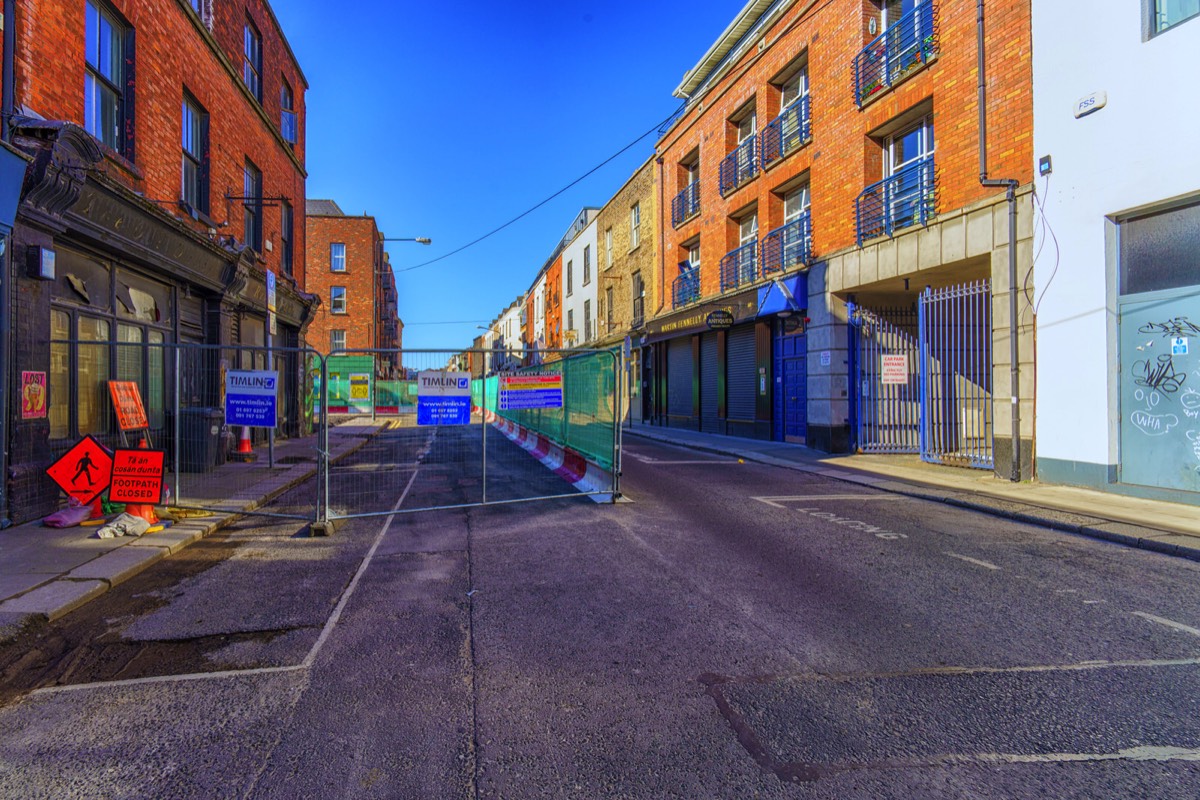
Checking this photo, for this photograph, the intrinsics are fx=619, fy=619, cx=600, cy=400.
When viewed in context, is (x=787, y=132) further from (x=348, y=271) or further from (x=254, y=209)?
(x=348, y=271)

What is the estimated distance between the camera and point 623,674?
11.5 ft

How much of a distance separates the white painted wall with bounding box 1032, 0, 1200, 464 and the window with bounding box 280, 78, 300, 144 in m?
18.4

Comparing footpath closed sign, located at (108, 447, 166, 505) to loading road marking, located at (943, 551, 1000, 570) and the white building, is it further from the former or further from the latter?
the white building

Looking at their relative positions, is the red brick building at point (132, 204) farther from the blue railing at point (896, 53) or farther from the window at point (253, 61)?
the blue railing at point (896, 53)

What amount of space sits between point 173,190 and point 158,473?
6.34 metres

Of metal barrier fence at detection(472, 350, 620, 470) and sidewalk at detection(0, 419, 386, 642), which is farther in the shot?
metal barrier fence at detection(472, 350, 620, 470)

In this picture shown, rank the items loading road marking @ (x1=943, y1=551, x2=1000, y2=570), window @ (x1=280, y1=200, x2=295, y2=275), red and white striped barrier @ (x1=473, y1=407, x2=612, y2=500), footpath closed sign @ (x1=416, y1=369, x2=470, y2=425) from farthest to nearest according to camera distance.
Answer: window @ (x1=280, y1=200, x2=295, y2=275) → red and white striped barrier @ (x1=473, y1=407, x2=612, y2=500) → footpath closed sign @ (x1=416, y1=369, x2=470, y2=425) → loading road marking @ (x1=943, y1=551, x2=1000, y2=570)

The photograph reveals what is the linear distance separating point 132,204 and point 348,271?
32.4 m

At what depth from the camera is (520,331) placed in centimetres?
6656

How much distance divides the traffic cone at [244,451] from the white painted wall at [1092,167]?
15044 mm

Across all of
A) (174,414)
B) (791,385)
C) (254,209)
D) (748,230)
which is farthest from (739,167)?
(174,414)

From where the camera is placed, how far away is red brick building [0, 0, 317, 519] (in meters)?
6.94

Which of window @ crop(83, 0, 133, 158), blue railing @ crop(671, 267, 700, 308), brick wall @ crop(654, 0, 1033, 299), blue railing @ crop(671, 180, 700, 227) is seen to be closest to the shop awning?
brick wall @ crop(654, 0, 1033, 299)

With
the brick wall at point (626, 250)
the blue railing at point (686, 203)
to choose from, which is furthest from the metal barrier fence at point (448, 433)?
the brick wall at point (626, 250)
